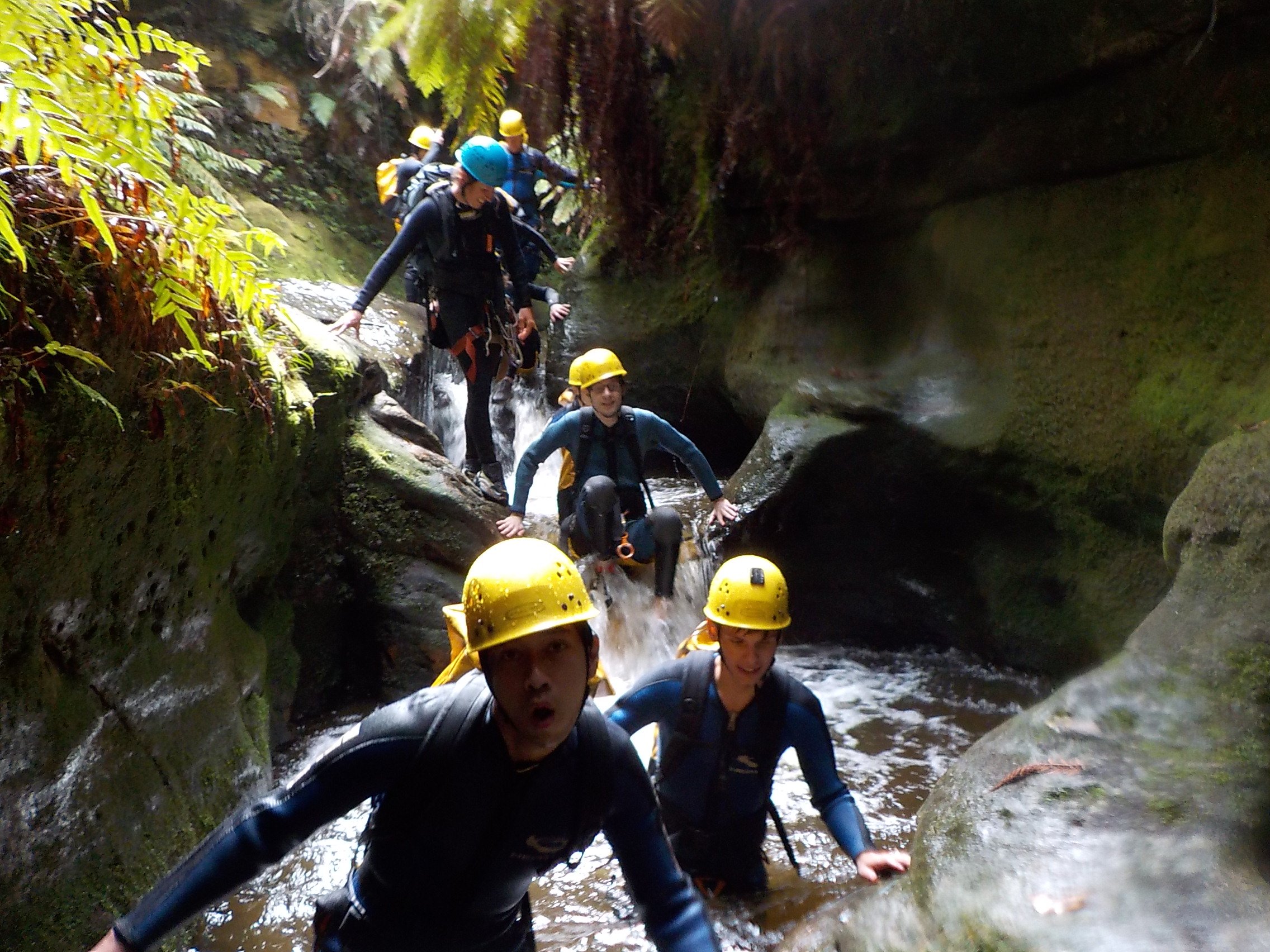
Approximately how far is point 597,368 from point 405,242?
1509mm

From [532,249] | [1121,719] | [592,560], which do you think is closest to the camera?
[1121,719]

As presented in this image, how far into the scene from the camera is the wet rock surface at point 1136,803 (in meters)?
2.19

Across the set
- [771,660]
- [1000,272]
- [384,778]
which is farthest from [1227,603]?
[1000,272]

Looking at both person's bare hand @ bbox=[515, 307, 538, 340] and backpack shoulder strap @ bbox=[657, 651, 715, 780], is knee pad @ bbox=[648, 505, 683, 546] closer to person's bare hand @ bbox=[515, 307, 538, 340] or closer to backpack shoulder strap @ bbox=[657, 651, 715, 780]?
person's bare hand @ bbox=[515, 307, 538, 340]

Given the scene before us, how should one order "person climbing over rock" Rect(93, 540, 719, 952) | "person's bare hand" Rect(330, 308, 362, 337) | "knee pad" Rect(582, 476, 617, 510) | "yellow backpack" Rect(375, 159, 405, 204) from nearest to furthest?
"person climbing over rock" Rect(93, 540, 719, 952) → "person's bare hand" Rect(330, 308, 362, 337) → "knee pad" Rect(582, 476, 617, 510) → "yellow backpack" Rect(375, 159, 405, 204)

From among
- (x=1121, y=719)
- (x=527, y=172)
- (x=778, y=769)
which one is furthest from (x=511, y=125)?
(x=1121, y=719)

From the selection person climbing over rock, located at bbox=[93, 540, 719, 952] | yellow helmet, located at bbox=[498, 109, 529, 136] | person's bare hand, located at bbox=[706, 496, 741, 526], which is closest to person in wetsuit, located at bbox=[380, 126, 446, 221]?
yellow helmet, located at bbox=[498, 109, 529, 136]

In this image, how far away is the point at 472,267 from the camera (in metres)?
6.12

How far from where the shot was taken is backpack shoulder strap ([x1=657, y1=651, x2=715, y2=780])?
11.0ft

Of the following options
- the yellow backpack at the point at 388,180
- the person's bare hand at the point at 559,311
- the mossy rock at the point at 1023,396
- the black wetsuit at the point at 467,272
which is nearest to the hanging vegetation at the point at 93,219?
the black wetsuit at the point at 467,272

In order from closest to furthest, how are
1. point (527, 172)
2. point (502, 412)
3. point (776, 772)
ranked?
1. point (776, 772)
2. point (527, 172)
3. point (502, 412)

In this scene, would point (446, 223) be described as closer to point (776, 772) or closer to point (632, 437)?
point (632, 437)

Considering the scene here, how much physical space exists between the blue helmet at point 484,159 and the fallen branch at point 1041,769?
14.8 ft

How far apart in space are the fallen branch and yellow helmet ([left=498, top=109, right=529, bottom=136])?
7.71m
